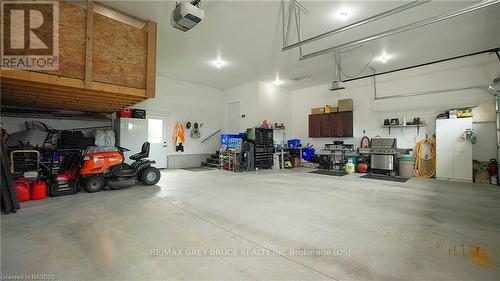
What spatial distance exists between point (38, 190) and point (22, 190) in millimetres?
216

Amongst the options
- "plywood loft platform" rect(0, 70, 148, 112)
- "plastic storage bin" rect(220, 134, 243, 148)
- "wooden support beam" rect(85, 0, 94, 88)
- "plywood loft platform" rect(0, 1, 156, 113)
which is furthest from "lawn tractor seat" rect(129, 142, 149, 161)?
"plastic storage bin" rect(220, 134, 243, 148)

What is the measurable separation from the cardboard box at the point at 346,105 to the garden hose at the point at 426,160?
8.52 ft

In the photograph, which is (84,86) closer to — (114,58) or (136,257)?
(114,58)

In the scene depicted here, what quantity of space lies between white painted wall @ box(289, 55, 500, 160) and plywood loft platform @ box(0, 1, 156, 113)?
301 inches

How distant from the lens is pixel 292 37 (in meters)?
5.25

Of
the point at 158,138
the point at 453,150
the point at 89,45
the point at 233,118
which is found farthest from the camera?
the point at 233,118

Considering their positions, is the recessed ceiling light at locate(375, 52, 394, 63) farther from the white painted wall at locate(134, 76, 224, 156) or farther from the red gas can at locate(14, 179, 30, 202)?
the red gas can at locate(14, 179, 30, 202)

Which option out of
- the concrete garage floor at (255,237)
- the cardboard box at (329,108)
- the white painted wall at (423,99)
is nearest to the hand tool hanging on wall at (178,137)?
the concrete garage floor at (255,237)

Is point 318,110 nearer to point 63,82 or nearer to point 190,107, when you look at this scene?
point 190,107

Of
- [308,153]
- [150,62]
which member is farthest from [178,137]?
Result: [308,153]

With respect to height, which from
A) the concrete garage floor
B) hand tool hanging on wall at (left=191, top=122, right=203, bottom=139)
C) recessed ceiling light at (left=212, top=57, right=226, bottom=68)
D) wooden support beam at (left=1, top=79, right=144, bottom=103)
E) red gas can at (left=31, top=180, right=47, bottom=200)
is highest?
recessed ceiling light at (left=212, top=57, right=226, bottom=68)

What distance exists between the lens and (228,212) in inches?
133

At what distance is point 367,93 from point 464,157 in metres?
3.61

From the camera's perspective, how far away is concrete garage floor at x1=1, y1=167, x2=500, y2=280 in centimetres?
187
